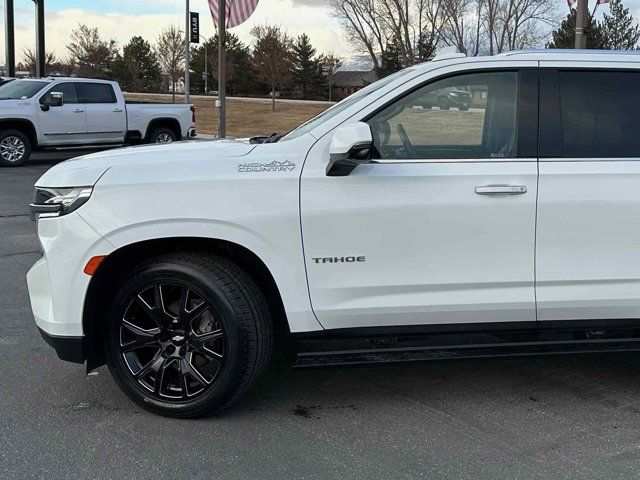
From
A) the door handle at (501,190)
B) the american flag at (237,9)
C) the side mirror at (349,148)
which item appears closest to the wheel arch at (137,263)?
the side mirror at (349,148)

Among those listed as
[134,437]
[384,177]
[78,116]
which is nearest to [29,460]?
[134,437]

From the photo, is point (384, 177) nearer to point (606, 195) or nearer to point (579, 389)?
point (606, 195)

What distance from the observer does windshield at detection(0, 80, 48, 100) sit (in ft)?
48.7

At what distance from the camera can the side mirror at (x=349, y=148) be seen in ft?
10.8

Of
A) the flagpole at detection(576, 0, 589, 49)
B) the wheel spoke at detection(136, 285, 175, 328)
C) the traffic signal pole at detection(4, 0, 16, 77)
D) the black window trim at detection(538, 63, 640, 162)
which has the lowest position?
the wheel spoke at detection(136, 285, 175, 328)

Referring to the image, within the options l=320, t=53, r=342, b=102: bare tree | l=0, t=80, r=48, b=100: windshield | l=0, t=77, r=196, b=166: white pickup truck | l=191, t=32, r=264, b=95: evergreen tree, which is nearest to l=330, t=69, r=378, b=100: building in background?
l=320, t=53, r=342, b=102: bare tree

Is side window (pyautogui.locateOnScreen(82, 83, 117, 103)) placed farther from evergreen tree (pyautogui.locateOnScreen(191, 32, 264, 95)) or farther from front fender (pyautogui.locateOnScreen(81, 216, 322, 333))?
evergreen tree (pyautogui.locateOnScreen(191, 32, 264, 95))

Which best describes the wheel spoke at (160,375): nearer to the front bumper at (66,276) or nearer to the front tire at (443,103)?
the front bumper at (66,276)

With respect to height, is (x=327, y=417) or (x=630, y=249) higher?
(x=630, y=249)

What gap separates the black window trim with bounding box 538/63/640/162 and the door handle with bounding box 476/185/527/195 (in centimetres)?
23

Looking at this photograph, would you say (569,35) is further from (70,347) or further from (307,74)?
(70,347)

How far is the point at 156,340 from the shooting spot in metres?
3.64

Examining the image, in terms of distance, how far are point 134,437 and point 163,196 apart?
4.01 feet

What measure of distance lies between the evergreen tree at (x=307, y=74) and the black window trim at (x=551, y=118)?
64693 millimetres
